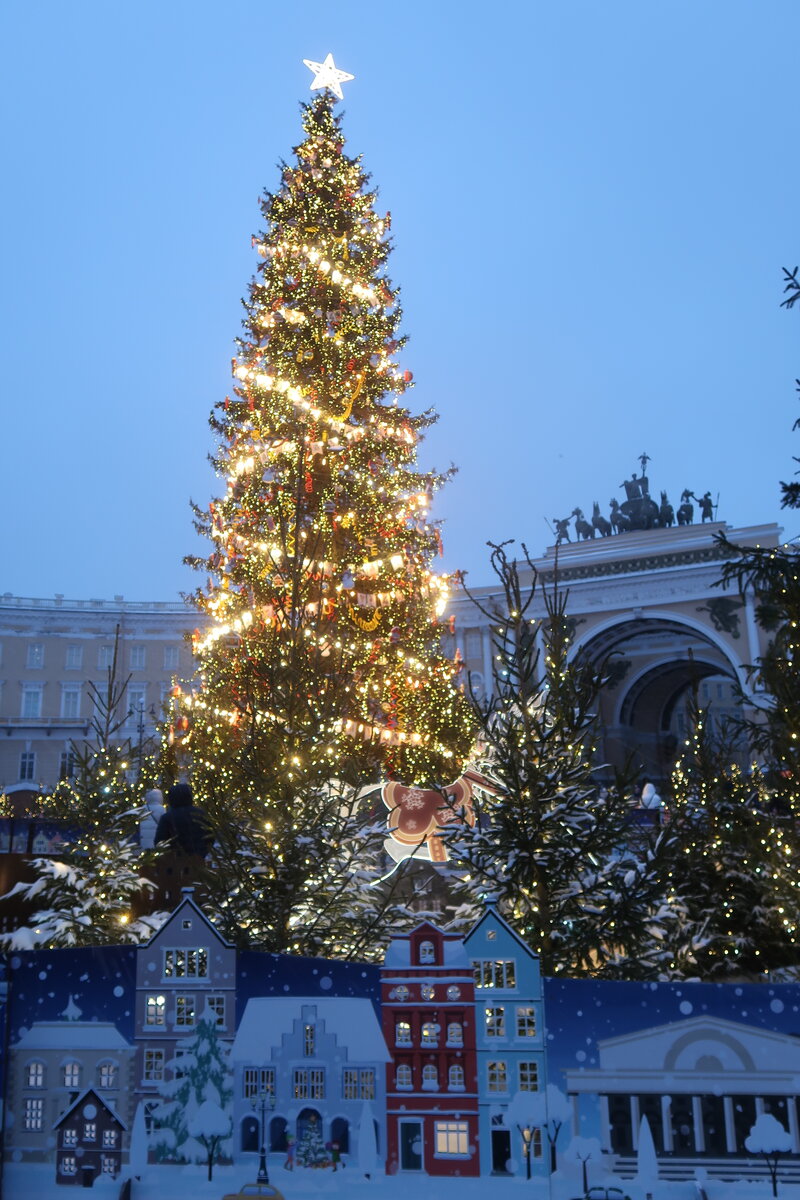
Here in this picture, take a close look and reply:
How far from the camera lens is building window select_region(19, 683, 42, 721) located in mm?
55438

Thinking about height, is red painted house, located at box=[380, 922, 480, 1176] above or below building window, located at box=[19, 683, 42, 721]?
below

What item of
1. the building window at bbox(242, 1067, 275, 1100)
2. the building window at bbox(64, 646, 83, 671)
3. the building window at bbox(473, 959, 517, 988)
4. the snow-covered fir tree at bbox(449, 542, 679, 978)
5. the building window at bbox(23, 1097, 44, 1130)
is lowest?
the building window at bbox(23, 1097, 44, 1130)

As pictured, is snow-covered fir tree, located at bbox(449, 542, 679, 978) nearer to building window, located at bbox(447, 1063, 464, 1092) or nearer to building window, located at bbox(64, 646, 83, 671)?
building window, located at bbox(447, 1063, 464, 1092)

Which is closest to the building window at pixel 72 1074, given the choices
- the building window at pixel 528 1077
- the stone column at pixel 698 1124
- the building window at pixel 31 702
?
the building window at pixel 528 1077

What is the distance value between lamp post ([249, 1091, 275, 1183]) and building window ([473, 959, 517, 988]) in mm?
1236

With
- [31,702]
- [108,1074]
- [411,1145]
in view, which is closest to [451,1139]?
[411,1145]

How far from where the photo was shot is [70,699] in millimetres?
55969

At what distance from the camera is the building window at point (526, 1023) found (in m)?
5.17

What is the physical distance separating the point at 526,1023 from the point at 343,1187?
1.24 m

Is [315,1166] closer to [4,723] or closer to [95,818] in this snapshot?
[95,818]

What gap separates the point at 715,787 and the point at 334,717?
637cm

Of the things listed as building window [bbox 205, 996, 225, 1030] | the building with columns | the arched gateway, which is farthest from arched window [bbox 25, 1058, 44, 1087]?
the arched gateway

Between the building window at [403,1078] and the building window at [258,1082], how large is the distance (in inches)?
26.2

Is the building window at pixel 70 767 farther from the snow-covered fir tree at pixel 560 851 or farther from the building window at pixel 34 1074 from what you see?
the snow-covered fir tree at pixel 560 851
